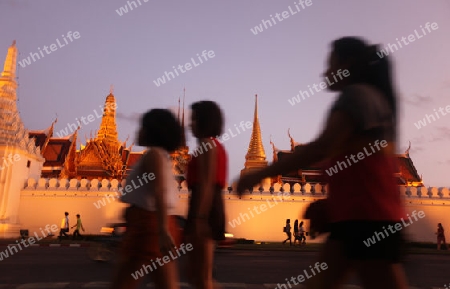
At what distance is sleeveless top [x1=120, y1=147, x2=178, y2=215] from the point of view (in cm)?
267

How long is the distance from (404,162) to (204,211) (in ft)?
102

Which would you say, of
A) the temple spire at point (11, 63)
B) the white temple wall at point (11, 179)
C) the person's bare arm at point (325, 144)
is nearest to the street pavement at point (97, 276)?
the person's bare arm at point (325, 144)

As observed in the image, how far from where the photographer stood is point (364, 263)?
1822 mm

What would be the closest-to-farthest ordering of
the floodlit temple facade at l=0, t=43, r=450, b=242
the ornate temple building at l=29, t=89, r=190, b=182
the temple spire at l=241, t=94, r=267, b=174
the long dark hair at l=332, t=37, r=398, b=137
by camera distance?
the long dark hair at l=332, t=37, r=398, b=137
the floodlit temple facade at l=0, t=43, r=450, b=242
the ornate temple building at l=29, t=89, r=190, b=182
the temple spire at l=241, t=94, r=267, b=174

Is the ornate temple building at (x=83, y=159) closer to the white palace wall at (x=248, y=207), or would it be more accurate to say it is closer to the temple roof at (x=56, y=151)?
the temple roof at (x=56, y=151)

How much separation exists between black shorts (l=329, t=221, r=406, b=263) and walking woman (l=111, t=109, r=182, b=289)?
1125 millimetres

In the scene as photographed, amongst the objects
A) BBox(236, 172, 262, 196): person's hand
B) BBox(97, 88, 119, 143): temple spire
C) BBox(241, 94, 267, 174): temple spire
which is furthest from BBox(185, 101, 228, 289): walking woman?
BBox(97, 88, 119, 143): temple spire

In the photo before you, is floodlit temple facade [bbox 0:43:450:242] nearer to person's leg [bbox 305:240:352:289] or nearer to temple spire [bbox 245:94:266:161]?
temple spire [bbox 245:94:266:161]

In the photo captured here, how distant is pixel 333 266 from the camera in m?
1.90

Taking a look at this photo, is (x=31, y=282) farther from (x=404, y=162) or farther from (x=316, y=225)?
(x=404, y=162)

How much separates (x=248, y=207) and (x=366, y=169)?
68.1 feet

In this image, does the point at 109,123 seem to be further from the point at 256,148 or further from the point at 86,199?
the point at 86,199

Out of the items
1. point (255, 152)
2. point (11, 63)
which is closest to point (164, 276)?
point (11, 63)

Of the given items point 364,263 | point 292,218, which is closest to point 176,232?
point 364,263
